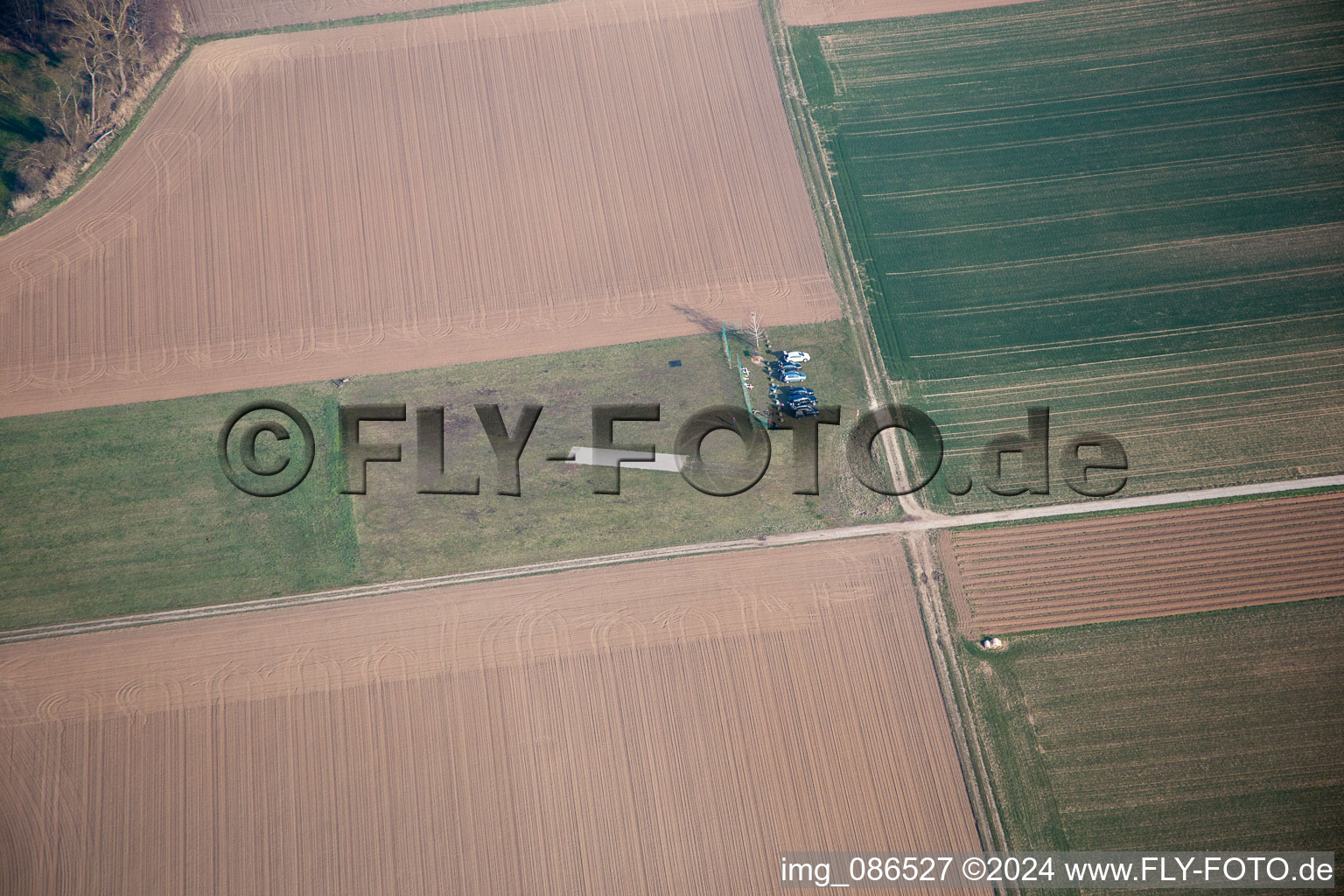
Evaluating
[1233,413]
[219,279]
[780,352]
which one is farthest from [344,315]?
[1233,413]

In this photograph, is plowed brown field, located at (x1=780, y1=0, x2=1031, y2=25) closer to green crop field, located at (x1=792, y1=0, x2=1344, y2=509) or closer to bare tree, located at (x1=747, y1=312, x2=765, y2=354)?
green crop field, located at (x1=792, y1=0, x2=1344, y2=509)

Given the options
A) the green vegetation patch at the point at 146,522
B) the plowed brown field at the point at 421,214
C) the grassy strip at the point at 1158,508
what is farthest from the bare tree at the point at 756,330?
the green vegetation patch at the point at 146,522

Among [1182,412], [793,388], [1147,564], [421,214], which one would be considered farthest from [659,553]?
[1182,412]

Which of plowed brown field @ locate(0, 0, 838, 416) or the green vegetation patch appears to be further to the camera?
plowed brown field @ locate(0, 0, 838, 416)

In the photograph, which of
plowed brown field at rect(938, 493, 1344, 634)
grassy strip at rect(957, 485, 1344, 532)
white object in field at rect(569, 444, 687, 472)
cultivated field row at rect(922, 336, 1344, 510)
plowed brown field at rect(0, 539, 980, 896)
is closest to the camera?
plowed brown field at rect(0, 539, 980, 896)

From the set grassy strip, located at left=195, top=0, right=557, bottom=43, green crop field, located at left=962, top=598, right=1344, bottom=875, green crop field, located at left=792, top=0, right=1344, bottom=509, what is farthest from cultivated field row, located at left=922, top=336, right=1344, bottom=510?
grassy strip, located at left=195, top=0, right=557, bottom=43

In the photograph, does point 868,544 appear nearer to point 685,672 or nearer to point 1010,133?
point 685,672

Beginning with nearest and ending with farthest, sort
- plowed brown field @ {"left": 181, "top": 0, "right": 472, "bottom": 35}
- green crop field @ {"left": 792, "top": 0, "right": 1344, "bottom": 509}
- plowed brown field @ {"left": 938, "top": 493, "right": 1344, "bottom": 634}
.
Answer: plowed brown field @ {"left": 938, "top": 493, "right": 1344, "bottom": 634}, green crop field @ {"left": 792, "top": 0, "right": 1344, "bottom": 509}, plowed brown field @ {"left": 181, "top": 0, "right": 472, "bottom": 35}

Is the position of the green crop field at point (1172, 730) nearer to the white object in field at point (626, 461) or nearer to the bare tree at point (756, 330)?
the white object in field at point (626, 461)

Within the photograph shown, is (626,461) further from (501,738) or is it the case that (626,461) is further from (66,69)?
(66,69)
